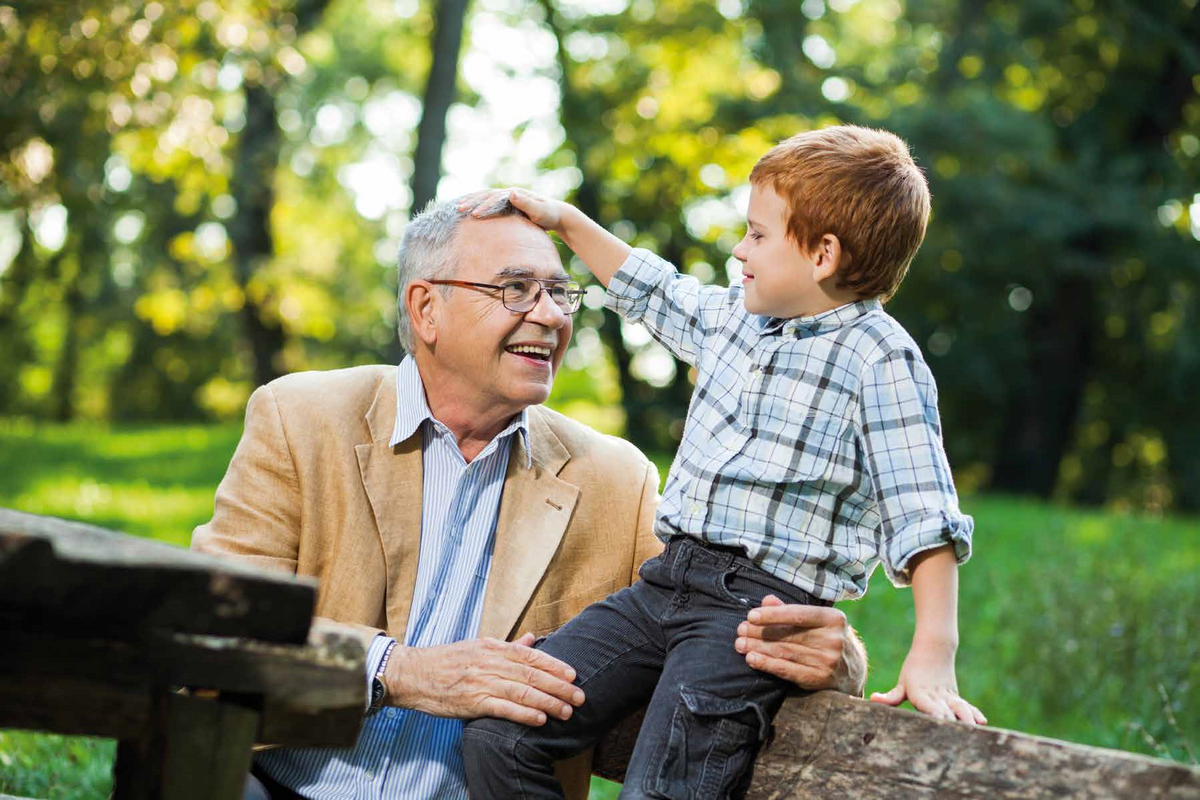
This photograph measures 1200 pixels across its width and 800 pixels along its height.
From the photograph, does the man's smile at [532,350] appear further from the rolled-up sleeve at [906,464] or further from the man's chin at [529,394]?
the rolled-up sleeve at [906,464]

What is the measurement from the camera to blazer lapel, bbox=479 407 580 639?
125 inches

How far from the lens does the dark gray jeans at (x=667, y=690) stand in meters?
2.51

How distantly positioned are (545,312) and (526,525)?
54 centimetres

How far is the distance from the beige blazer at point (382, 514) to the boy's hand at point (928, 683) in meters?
0.88

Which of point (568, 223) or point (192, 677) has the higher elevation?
point (568, 223)

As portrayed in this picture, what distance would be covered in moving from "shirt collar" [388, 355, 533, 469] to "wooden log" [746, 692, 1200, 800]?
1134mm

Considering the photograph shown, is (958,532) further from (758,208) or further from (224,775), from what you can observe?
(224,775)

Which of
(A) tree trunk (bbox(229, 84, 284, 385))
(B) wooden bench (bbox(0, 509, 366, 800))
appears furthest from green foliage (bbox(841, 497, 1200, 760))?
(A) tree trunk (bbox(229, 84, 284, 385))

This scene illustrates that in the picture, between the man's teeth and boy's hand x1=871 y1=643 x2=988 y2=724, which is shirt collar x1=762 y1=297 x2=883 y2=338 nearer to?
boy's hand x1=871 y1=643 x2=988 y2=724

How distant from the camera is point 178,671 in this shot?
5.92 feet

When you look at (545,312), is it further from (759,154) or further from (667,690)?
(759,154)

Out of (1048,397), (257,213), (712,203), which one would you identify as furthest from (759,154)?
(1048,397)

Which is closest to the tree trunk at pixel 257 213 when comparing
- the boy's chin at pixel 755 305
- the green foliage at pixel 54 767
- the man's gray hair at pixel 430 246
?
the green foliage at pixel 54 767

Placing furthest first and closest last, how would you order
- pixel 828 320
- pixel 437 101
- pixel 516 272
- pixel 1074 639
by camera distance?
pixel 437 101 < pixel 1074 639 < pixel 516 272 < pixel 828 320
